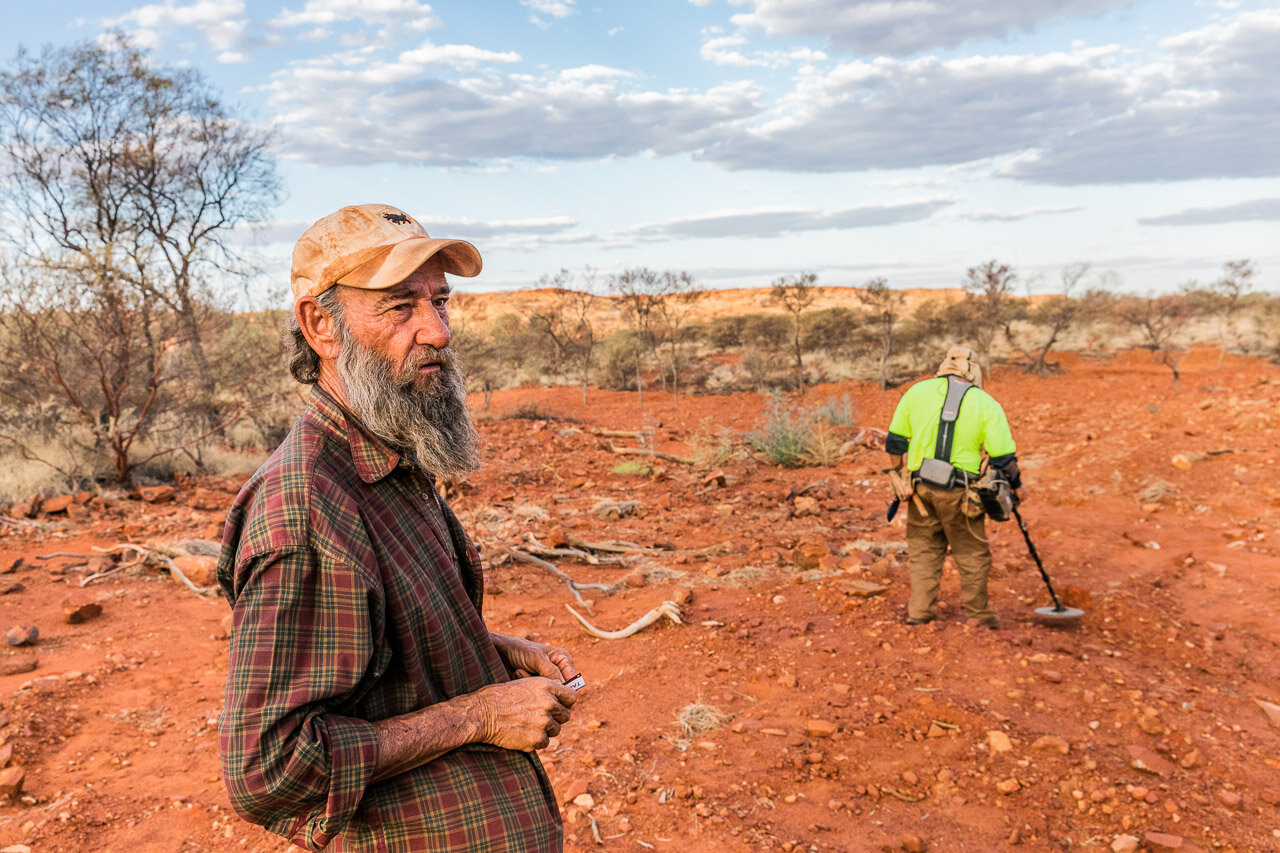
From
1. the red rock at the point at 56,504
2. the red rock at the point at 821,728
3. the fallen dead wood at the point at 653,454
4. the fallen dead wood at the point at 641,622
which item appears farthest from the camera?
the fallen dead wood at the point at 653,454

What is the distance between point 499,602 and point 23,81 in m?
14.5

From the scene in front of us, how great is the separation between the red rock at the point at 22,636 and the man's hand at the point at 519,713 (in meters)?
5.58

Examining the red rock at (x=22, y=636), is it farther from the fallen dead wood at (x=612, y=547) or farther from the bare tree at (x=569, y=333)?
the bare tree at (x=569, y=333)

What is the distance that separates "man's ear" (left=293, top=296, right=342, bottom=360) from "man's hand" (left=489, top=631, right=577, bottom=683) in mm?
686

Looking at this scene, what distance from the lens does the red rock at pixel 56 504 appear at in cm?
893

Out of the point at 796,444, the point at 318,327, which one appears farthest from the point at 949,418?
the point at 796,444

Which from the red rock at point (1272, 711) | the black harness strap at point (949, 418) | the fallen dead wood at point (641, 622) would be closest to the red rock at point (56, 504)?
the fallen dead wood at point (641, 622)

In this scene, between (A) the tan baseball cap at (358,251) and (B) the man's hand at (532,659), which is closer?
(A) the tan baseball cap at (358,251)

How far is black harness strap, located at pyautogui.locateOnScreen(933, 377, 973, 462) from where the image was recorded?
5270mm

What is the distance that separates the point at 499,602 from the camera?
641 cm

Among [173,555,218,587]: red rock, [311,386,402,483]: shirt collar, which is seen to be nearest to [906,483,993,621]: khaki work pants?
[311,386,402,483]: shirt collar

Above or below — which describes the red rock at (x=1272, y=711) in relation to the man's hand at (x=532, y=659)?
below

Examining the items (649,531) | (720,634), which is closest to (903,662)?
(720,634)

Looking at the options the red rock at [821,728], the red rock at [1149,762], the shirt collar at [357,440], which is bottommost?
the red rock at [1149,762]
